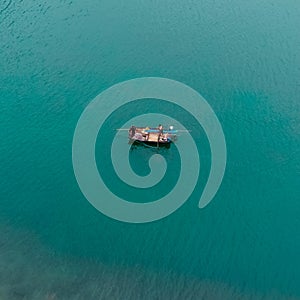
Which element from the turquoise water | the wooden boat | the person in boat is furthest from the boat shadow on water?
the person in boat

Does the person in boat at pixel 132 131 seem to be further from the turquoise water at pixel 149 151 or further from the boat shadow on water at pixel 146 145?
the turquoise water at pixel 149 151

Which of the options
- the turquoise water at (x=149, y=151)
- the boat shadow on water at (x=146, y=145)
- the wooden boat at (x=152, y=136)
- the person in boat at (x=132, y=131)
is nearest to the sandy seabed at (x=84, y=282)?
the turquoise water at (x=149, y=151)

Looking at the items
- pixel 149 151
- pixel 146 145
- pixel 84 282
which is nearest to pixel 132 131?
pixel 146 145

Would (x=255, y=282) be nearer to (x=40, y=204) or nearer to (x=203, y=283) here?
(x=203, y=283)

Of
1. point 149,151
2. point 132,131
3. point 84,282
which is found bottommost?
point 84,282

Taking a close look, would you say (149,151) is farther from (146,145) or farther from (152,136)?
(152,136)

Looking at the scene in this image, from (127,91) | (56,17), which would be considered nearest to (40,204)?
(127,91)
